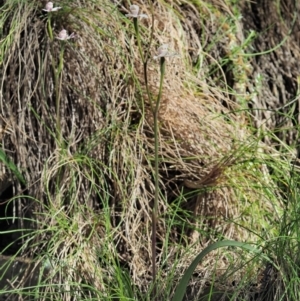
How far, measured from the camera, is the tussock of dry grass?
2846 mm

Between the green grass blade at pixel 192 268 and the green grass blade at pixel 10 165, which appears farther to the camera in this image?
the green grass blade at pixel 10 165

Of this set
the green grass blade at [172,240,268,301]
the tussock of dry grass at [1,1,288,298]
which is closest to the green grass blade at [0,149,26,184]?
the tussock of dry grass at [1,1,288,298]

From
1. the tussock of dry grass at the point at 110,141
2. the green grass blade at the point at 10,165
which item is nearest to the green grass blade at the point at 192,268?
the tussock of dry grass at the point at 110,141

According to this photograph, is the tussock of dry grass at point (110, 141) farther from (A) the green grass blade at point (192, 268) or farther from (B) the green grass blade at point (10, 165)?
(A) the green grass blade at point (192, 268)

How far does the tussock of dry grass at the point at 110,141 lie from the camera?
2.85 meters

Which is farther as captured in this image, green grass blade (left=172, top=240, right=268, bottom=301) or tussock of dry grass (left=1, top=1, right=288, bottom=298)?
tussock of dry grass (left=1, top=1, right=288, bottom=298)

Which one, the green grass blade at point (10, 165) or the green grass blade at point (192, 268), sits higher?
the green grass blade at point (192, 268)

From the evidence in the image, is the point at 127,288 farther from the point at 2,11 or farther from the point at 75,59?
the point at 2,11

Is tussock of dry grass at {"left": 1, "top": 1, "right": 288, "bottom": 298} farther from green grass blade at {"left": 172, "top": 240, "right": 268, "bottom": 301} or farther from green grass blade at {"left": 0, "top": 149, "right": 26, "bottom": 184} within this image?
green grass blade at {"left": 172, "top": 240, "right": 268, "bottom": 301}

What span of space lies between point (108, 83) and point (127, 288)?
92 centimetres

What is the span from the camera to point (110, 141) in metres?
2.94

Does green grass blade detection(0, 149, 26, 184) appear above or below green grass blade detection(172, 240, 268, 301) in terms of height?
below

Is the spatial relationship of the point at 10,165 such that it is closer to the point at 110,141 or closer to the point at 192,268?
the point at 110,141

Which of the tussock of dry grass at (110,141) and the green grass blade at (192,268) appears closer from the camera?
the green grass blade at (192,268)
